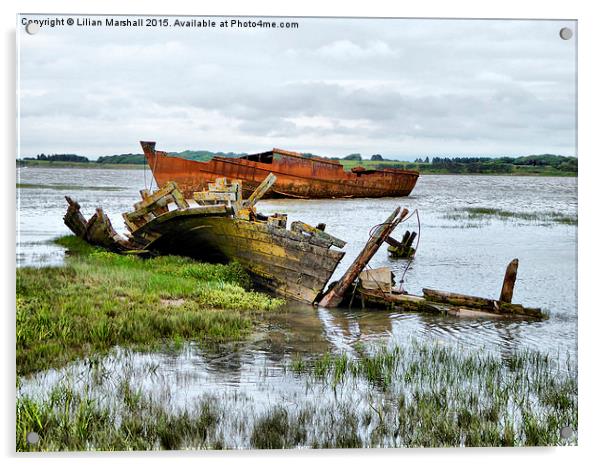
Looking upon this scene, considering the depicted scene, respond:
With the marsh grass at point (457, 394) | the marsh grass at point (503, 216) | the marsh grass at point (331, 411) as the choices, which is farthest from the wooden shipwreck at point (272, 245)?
the marsh grass at point (331, 411)

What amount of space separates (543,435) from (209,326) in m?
3.06

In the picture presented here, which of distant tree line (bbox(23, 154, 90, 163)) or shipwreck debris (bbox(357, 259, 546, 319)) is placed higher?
distant tree line (bbox(23, 154, 90, 163))

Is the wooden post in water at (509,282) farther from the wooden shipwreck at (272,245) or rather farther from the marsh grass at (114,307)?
the marsh grass at (114,307)

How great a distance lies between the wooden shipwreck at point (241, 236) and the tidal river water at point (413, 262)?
8.2 inches

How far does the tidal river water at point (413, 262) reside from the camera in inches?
256

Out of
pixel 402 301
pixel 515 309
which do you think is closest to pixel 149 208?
pixel 402 301

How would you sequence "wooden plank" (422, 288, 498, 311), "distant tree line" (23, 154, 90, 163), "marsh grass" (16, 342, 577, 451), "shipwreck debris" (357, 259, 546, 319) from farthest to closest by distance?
"wooden plank" (422, 288, 498, 311), "shipwreck debris" (357, 259, 546, 319), "distant tree line" (23, 154, 90, 163), "marsh grass" (16, 342, 577, 451)

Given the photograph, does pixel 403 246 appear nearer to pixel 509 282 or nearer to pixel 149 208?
pixel 509 282

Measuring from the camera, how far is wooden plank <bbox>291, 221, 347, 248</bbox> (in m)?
8.11

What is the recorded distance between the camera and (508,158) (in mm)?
7234

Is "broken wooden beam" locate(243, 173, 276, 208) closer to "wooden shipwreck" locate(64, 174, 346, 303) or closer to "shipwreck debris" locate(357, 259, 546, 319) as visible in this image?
"wooden shipwreck" locate(64, 174, 346, 303)

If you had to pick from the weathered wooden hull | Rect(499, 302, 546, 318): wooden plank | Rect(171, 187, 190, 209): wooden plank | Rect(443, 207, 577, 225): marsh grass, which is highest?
Rect(171, 187, 190, 209): wooden plank

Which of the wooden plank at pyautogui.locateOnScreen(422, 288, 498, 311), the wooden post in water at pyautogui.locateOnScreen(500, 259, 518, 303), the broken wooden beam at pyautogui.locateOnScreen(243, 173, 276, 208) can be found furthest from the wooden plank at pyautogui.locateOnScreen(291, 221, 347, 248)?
the wooden post in water at pyautogui.locateOnScreen(500, 259, 518, 303)

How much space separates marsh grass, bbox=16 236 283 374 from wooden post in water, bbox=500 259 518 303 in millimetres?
2323
